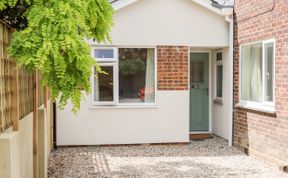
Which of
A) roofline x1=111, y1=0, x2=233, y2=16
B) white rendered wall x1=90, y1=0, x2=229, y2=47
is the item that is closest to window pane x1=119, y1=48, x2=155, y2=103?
white rendered wall x1=90, y1=0, x2=229, y2=47

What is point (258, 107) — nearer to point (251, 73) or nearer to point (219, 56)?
point (251, 73)

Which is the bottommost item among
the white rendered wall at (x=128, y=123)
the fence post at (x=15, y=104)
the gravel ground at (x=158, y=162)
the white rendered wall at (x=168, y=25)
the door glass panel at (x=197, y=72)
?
the gravel ground at (x=158, y=162)

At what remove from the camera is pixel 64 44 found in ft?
10.3

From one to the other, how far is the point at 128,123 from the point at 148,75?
1.41 metres

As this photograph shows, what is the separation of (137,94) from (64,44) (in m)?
7.10

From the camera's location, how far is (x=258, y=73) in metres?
8.71

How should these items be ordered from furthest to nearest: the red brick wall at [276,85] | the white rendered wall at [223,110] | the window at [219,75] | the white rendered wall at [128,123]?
the window at [219,75] → the white rendered wall at [223,110] → the white rendered wall at [128,123] → the red brick wall at [276,85]

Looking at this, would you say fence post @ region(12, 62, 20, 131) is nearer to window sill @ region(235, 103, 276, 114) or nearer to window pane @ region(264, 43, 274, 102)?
window sill @ region(235, 103, 276, 114)

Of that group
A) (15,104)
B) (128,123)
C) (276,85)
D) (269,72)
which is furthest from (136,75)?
(15,104)

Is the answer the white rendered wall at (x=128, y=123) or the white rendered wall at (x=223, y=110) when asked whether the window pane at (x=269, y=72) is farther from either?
the white rendered wall at (x=128, y=123)

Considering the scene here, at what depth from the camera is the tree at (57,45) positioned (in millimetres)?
3168

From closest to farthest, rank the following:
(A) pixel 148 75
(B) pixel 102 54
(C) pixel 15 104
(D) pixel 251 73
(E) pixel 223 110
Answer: (C) pixel 15 104, (D) pixel 251 73, (B) pixel 102 54, (A) pixel 148 75, (E) pixel 223 110

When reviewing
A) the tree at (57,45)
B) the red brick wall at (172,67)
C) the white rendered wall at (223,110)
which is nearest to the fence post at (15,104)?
A: the tree at (57,45)

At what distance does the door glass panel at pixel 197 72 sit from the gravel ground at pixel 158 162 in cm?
216
